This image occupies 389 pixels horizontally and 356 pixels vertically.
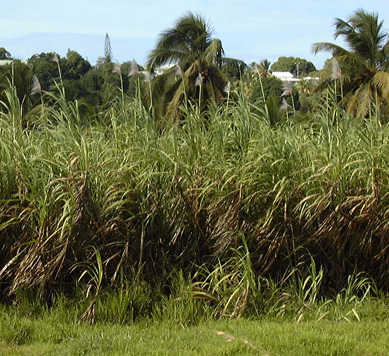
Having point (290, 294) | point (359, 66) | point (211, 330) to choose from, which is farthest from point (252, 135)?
point (359, 66)

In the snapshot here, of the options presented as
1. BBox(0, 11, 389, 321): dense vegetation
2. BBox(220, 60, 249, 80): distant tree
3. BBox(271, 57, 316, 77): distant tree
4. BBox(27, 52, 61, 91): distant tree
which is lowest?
BBox(0, 11, 389, 321): dense vegetation

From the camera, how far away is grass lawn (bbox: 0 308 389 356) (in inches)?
151

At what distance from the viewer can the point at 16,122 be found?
554 cm

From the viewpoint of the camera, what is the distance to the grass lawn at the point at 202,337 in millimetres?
3836

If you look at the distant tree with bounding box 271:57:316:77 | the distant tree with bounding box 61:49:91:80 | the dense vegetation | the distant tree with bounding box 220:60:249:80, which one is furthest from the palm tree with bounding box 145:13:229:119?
the distant tree with bounding box 271:57:316:77

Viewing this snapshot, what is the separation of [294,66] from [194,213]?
130 metres

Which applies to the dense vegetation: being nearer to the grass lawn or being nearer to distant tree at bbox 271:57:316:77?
the grass lawn

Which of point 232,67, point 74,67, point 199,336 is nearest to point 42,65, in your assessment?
point 232,67

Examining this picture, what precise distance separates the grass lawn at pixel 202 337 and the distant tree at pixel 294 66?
393 ft

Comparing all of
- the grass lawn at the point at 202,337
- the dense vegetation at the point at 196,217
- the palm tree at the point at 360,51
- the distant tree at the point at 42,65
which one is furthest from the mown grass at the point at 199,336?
the palm tree at the point at 360,51

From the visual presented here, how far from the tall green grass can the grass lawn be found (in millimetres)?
348

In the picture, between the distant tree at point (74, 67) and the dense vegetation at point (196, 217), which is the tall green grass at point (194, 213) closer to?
the dense vegetation at point (196, 217)

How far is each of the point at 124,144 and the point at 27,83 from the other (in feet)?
80.4

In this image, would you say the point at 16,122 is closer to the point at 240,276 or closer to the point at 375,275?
the point at 240,276
